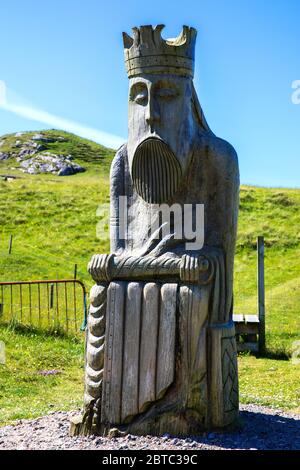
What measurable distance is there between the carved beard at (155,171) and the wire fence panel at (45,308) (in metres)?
7.34

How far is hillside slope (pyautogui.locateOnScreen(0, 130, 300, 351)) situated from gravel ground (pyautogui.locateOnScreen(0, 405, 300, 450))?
6.36 m

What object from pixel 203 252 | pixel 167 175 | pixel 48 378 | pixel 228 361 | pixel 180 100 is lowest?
pixel 48 378

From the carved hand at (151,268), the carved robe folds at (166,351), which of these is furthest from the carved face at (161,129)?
the carved robe folds at (166,351)

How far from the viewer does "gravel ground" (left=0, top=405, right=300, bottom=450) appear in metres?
5.89

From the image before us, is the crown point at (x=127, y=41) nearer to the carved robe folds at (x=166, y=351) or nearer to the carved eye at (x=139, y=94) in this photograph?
the carved eye at (x=139, y=94)

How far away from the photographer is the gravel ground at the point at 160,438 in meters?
5.89

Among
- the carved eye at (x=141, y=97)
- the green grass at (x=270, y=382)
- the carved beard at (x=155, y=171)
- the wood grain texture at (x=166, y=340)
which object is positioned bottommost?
the green grass at (x=270, y=382)

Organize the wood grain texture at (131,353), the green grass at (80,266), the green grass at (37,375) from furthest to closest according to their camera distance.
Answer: the green grass at (80,266) → the green grass at (37,375) → the wood grain texture at (131,353)

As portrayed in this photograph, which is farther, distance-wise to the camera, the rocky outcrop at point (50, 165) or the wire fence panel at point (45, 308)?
the rocky outcrop at point (50, 165)

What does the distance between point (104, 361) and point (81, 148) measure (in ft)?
357

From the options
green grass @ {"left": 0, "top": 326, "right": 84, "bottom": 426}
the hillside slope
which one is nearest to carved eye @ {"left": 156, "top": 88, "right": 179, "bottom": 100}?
green grass @ {"left": 0, "top": 326, "right": 84, "bottom": 426}

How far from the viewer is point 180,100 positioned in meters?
6.27
